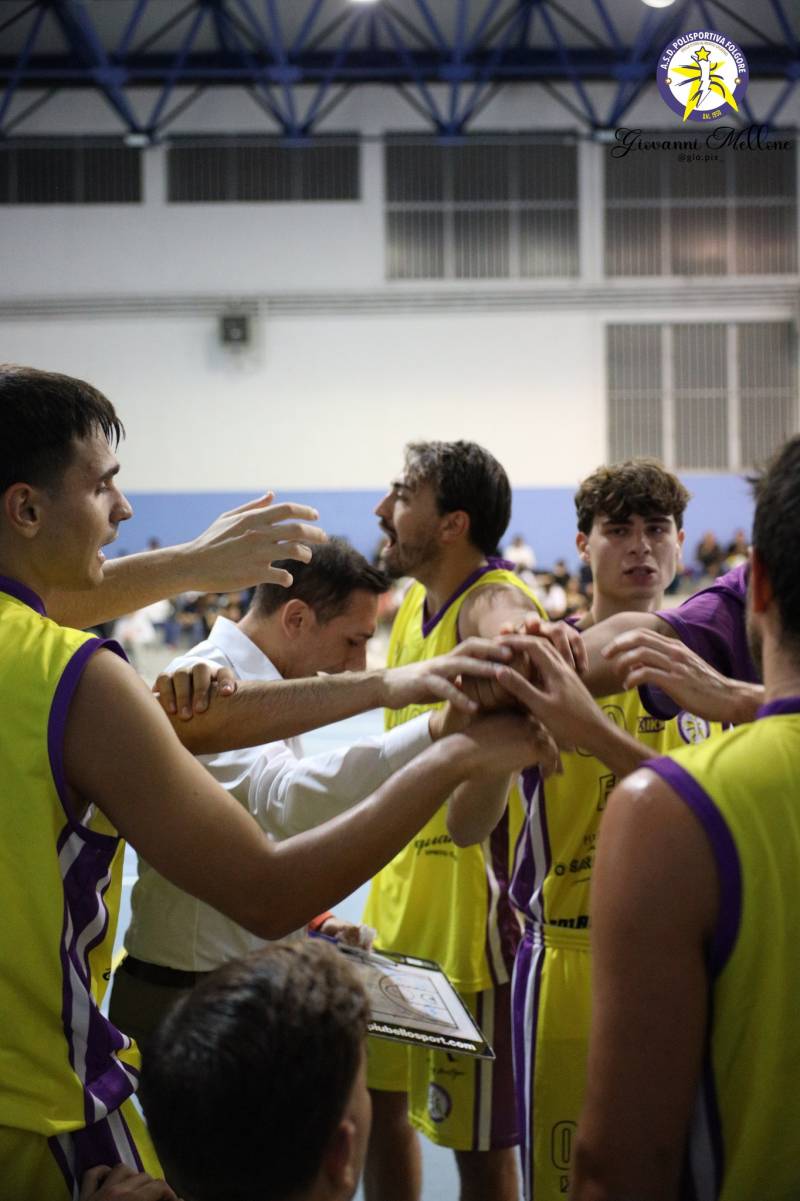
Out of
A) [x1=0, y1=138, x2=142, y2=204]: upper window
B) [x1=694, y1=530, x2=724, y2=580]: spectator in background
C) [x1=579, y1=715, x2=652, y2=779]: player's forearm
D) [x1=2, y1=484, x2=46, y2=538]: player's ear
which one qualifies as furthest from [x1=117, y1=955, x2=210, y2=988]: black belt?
[x1=0, y1=138, x2=142, y2=204]: upper window

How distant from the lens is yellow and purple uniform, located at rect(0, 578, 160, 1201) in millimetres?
1551

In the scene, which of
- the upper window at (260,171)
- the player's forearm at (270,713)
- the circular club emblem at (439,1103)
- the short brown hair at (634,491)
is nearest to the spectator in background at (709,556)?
the upper window at (260,171)

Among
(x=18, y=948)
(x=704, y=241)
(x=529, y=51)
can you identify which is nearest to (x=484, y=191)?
(x=529, y=51)

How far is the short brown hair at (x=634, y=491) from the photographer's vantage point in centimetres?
348

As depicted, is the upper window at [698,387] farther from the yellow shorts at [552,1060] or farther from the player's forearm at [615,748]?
the player's forearm at [615,748]

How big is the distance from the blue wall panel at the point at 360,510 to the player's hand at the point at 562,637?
16562mm

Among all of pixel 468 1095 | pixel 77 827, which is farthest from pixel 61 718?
pixel 468 1095

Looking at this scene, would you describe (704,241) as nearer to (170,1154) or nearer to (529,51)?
(529,51)

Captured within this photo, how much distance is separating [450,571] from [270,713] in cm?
159

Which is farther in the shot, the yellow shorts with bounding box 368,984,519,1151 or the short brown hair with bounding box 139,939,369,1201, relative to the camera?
the yellow shorts with bounding box 368,984,519,1151

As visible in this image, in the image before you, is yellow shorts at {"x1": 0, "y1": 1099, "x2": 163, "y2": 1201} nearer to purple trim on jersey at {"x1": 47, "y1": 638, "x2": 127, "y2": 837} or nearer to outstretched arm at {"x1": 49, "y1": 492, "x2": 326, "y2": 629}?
purple trim on jersey at {"x1": 47, "y1": 638, "x2": 127, "y2": 837}

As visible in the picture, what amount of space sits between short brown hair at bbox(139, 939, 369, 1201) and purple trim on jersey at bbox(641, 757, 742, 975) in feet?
1.54

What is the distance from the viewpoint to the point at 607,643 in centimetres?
254

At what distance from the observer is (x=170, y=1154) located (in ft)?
4.34
